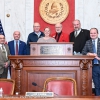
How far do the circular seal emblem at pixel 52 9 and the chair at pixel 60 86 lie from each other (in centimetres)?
446

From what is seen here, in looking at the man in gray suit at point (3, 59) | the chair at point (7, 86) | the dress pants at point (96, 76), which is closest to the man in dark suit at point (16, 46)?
the man in gray suit at point (3, 59)

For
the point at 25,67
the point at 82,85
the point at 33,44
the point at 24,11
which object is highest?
the point at 24,11

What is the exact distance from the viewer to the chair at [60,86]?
11.5ft

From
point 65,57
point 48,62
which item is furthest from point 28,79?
point 65,57

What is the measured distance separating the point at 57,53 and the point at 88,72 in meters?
0.67

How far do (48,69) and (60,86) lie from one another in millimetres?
1129

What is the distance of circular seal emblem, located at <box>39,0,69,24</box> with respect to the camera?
7875mm

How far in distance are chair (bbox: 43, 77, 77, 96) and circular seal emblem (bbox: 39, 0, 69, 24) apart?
4.46m

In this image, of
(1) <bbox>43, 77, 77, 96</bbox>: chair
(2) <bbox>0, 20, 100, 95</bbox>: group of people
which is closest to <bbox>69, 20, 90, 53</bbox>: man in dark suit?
(2) <bbox>0, 20, 100, 95</bbox>: group of people

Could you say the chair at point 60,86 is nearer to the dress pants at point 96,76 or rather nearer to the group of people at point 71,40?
the group of people at point 71,40

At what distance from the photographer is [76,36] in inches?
244

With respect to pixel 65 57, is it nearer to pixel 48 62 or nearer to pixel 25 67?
pixel 48 62

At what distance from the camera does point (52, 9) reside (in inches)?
311

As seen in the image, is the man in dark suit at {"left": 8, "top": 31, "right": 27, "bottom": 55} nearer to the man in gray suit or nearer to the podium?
the man in gray suit
